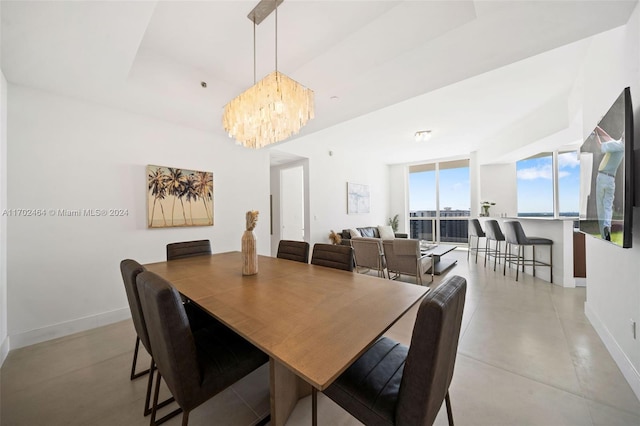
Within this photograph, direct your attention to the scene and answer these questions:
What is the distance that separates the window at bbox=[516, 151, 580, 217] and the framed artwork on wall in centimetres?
354

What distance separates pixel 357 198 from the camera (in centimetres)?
639

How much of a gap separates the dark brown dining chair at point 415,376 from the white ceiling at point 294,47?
1.77 meters

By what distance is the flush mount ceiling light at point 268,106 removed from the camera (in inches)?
65.9

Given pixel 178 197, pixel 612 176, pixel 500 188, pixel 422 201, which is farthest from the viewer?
pixel 422 201

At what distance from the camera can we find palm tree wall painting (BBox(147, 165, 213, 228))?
2.91m

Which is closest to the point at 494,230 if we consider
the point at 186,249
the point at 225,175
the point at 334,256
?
the point at 334,256

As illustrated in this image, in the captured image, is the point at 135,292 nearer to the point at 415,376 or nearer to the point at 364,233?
the point at 415,376

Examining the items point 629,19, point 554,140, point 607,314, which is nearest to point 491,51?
point 629,19

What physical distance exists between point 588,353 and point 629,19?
2.48 meters

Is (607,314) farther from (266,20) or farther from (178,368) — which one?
(266,20)

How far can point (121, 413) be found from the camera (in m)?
1.43

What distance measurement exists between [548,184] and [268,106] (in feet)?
19.6

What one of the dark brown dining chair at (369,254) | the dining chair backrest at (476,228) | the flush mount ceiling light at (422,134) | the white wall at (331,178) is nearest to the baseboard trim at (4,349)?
the dark brown dining chair at (369,254)

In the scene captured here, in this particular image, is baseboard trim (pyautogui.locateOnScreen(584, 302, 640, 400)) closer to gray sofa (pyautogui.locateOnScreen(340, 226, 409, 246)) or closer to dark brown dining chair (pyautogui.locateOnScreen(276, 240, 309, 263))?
dark brown dining chair (pyautogui.locateOnScreen(276, 240, 309, 263))
